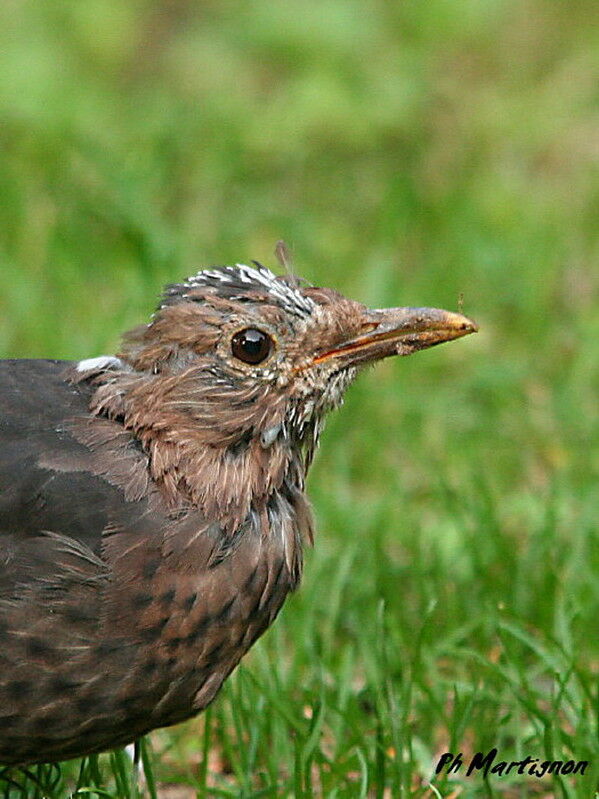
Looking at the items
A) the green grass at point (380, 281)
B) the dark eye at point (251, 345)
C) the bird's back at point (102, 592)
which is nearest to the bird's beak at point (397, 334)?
the dark eye at point (251, 345)

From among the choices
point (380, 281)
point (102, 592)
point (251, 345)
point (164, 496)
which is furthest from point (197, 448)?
point (380, 281)

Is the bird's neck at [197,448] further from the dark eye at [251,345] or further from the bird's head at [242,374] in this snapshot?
the dark eye at [251,345]

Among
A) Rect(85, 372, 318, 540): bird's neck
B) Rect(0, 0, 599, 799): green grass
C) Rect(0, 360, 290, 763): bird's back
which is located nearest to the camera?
Rect(0, 360, 290, 763): bird's back

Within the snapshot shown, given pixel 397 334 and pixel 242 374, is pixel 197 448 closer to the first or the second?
pixel 242 374

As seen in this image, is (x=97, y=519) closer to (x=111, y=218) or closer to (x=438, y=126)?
(x=111, y=218)

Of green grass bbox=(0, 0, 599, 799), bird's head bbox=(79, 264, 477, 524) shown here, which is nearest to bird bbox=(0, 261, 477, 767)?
bird's head bbox=(79, 264, 477, 524)

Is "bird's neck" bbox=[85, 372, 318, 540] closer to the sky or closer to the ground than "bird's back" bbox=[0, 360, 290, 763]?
closer to the sky

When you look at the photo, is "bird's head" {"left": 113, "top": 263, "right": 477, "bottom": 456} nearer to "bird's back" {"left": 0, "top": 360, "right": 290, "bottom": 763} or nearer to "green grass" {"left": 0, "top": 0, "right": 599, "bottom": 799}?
"bird's back" {"left": 0, "top": 360, "right": 290, "bottom": 763}

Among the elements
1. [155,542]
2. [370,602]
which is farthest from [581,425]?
[155,542]
